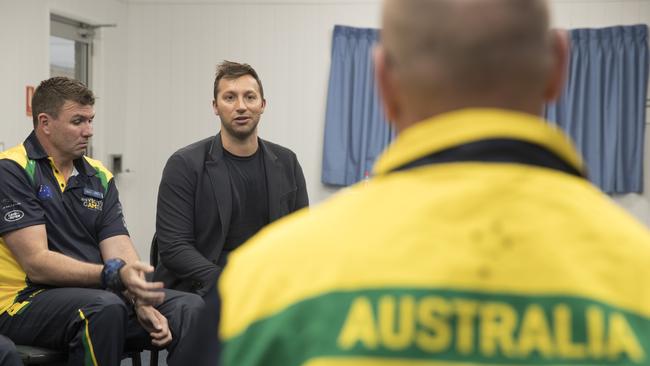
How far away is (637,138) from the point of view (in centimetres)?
578

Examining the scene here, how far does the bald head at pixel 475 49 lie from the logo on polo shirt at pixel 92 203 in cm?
247

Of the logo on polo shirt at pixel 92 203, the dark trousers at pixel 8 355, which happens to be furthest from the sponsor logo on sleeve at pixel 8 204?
the dark trousers at pixel 8 355

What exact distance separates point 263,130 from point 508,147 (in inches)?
220

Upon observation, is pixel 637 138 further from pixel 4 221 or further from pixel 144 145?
pixel 4 221

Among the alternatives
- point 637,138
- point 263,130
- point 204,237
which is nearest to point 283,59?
point 263,130

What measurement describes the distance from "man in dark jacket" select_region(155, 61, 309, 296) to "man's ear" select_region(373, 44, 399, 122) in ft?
7.73

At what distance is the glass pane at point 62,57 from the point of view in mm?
5375

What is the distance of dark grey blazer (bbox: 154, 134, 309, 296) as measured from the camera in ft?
10.0

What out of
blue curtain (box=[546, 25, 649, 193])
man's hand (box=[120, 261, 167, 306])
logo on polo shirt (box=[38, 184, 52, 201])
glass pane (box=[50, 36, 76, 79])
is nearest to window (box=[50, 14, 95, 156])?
glass pane (box=[50, 36, 76, 79])

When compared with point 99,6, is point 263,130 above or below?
below

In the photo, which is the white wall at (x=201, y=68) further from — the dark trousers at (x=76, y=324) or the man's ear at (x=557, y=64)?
the man's ear at (x=557, y=64)

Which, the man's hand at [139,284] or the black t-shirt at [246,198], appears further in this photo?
the black t-shirt at [246,198]

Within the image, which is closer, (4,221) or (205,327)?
(205,327)

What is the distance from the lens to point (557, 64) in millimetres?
700
